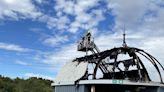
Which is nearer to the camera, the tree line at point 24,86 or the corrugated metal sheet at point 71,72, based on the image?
the corrugated metal sheet at point 71,72

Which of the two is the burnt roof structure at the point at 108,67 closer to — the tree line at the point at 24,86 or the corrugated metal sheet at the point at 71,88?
the corrugated metal sheet at the point at 71,88

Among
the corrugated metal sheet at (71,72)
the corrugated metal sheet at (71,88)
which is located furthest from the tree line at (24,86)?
the corrugated metal sheet at (71,88)

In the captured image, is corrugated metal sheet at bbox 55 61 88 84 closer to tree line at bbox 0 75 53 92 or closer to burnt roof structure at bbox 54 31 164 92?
burnt roof structure at bbox 54 31 164 92

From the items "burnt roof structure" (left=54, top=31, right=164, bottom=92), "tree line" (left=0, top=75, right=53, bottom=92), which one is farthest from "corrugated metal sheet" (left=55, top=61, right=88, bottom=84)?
"tree line" (left=0, top=75, right=53, bottom=92)

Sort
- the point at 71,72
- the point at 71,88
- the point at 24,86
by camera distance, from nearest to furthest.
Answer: the point at 71,88 < the point at 71,72 < the point at 24,86

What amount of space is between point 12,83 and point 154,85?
2218 inches

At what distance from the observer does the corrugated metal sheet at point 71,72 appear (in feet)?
153

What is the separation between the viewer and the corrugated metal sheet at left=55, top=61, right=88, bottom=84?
1833 inches

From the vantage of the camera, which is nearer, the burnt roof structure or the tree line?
Result: the burnt roof structure

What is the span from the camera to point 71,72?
49844mm

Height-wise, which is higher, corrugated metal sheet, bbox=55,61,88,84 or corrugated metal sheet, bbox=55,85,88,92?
corrugated metal sheet, bbox=55,61,88,84

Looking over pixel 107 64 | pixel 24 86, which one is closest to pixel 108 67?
pixel 107 64

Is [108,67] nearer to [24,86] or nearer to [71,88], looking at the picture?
[71,88]

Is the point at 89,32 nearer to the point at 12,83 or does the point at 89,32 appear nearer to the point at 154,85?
the point at 154,85
